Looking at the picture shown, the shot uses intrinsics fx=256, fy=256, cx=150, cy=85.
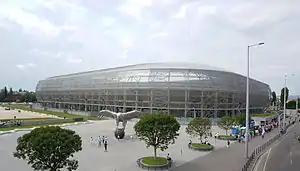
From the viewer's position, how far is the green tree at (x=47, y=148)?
15305mm

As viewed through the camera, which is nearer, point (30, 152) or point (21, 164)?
point (30, 152)

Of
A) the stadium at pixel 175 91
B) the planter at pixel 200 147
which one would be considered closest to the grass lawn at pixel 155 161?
the planter at pixel 200 147

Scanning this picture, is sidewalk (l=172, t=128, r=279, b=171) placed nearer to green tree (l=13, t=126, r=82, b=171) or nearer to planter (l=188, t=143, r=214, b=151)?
planter (l=188, t=143, r=214, b=151)

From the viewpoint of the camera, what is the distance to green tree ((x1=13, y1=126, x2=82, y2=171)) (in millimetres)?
15305

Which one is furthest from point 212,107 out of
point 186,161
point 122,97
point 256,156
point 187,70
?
point 186,161

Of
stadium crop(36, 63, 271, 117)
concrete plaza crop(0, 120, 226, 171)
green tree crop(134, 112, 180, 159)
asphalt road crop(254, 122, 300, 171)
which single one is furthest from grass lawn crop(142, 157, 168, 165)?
stadium crop(36, 63, 271, 117)

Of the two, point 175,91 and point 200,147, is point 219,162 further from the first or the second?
point 175,91

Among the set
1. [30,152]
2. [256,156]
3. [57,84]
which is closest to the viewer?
[30,152]

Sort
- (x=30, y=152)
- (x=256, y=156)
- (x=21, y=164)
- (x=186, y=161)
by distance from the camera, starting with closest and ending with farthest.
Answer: (x=30, y=152) < (x=21, y=164) < (x=186, y=161) < (x=256, y=156)

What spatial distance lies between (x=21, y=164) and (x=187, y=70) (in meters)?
58.2

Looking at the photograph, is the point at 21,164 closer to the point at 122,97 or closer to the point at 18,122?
the point at 18,122

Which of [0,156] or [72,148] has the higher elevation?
[72,148]

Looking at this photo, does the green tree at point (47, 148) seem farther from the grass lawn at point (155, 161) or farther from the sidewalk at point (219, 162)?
the sidewalk at point (219, 162)

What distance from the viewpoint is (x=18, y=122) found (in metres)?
52.0
